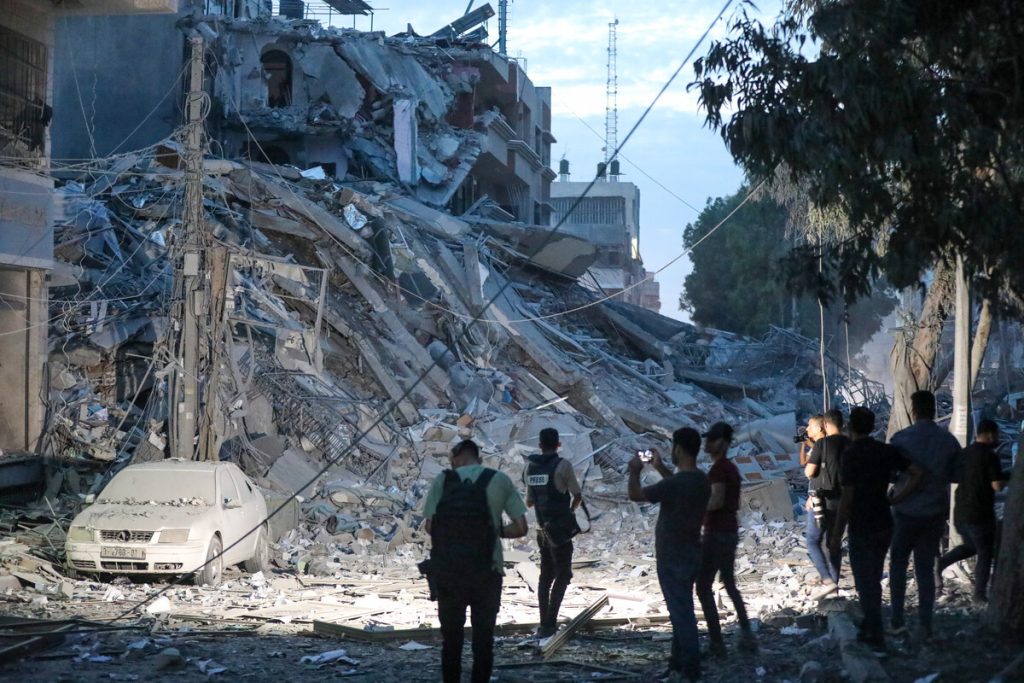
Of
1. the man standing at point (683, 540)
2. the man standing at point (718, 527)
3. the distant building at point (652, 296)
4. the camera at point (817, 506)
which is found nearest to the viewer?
the man standing at point (683, 540)

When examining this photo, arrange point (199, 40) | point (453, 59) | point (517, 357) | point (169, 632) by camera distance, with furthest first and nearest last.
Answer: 1. point (453, 59)
2. point (517, 357)
3. point (199, 40)
4. point (169, 632)

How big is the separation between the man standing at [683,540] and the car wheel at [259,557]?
841 centimetres

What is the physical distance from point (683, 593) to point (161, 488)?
901cm

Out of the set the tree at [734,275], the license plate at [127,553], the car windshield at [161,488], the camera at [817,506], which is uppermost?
the tree at [734,275]

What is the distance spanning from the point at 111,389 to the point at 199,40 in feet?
27.1

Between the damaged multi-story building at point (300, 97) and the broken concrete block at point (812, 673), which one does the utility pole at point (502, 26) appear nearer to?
the damaged multi-story building at point (300, 97)

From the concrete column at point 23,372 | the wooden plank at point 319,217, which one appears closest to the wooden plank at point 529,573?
the concrete column at point 23,372

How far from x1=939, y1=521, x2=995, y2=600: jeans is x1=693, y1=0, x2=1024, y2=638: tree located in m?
1.14

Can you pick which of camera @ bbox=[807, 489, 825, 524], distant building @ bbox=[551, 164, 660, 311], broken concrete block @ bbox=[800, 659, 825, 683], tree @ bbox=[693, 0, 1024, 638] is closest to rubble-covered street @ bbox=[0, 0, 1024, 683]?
broken concrete block @ bbox=[800, 659, 825, 683]

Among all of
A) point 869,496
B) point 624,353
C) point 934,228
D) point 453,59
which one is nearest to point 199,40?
point 934,228

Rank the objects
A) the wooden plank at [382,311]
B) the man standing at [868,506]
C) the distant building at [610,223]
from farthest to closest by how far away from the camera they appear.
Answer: the distant building at [610,223] → the wooden plank at [382,311] → the man standing at [868,506]

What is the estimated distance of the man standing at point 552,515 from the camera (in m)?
9.78

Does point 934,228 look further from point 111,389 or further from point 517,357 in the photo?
point 517,357

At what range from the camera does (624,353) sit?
36.8 m
